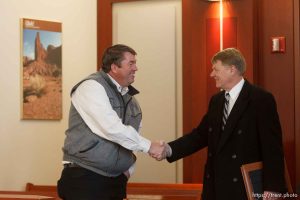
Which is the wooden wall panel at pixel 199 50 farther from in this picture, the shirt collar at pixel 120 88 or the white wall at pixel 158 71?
the shirt collar at pixel 120 88

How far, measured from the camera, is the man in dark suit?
3916mm

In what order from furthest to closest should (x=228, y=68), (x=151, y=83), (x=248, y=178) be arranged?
(x=151, y=83), (x=228, y=68), (x=248, y=178)

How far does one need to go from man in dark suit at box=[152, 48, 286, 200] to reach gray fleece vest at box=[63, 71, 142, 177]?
0.56 m

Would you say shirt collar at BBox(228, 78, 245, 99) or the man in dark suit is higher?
shirt collar at BBox(228, 78, 245, 99)

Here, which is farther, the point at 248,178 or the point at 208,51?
the point at 208,51

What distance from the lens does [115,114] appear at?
392 cm

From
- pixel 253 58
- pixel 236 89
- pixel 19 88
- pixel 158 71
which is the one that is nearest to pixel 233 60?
pixel 236 89

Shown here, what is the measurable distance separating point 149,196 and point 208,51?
4.95 feet

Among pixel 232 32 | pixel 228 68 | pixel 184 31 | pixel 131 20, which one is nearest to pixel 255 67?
pixel 232 32

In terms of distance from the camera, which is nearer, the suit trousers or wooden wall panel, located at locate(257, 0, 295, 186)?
the suit trousers

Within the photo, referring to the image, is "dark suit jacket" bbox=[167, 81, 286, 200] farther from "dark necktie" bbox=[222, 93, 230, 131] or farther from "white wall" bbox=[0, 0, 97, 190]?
"white wall" bbox=[0, 0, 97, 190]

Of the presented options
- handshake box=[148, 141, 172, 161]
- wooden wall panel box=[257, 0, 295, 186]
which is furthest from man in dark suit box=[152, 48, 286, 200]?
wooden wall panel box=[257, 0, 295, 186]

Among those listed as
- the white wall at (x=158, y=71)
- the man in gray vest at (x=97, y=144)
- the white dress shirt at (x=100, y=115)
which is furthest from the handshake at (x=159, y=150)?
the white wall at (x=158, y=71)

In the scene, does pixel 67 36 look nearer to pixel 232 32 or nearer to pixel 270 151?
pixel 232 32
